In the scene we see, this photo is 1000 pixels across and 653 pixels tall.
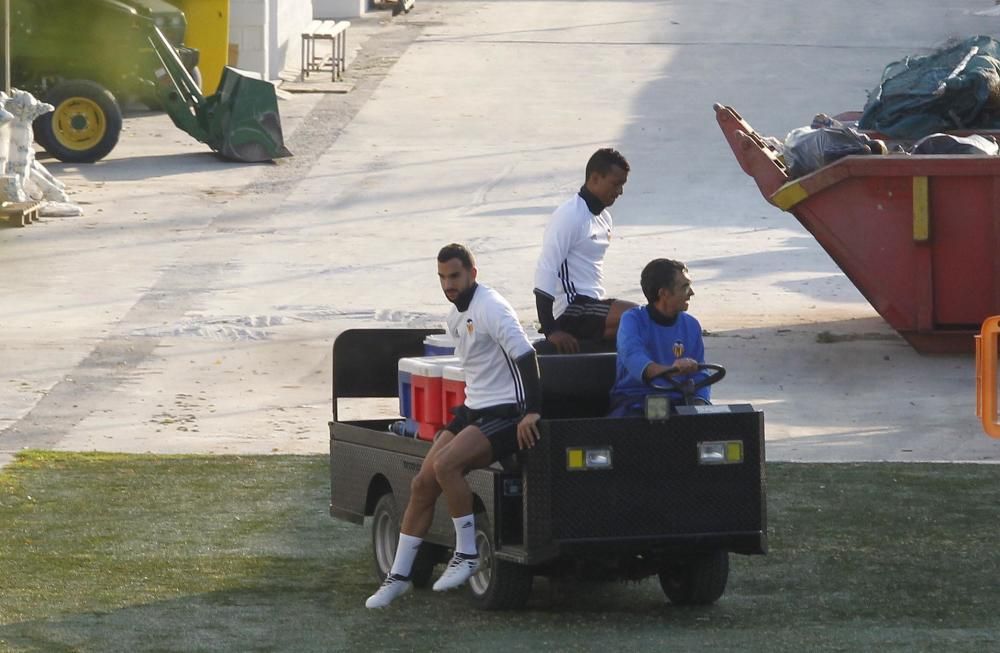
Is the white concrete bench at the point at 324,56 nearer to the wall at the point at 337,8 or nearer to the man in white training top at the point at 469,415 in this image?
the wall at the point at 337,8

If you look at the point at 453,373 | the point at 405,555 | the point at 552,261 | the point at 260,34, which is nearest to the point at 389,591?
the point at 405,555

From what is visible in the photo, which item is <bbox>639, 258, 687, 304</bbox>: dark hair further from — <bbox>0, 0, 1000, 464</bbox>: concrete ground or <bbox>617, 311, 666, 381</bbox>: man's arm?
<bbox>0, 0, 1000, 464</bbox>: concrete ground

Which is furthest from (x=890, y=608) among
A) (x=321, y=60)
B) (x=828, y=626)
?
(x=321, y=60)

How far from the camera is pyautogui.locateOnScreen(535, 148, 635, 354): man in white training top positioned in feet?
30.4

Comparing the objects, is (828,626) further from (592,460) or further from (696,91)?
(696,91)

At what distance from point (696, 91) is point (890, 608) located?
751 inches

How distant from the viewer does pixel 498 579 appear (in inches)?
293

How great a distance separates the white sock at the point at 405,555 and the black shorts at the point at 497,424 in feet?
1.66

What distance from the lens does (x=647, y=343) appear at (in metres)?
7.67

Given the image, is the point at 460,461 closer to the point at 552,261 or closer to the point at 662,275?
the point at 662,275

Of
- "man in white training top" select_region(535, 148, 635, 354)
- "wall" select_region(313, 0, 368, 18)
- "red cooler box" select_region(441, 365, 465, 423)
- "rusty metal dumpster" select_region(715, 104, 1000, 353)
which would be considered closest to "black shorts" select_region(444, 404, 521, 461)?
"red cooler box" select_region(441, 365, 465, 423)

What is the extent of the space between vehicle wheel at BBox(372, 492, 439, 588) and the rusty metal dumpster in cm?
618

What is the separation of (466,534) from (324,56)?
70.8 ft

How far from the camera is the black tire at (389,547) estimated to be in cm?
805
